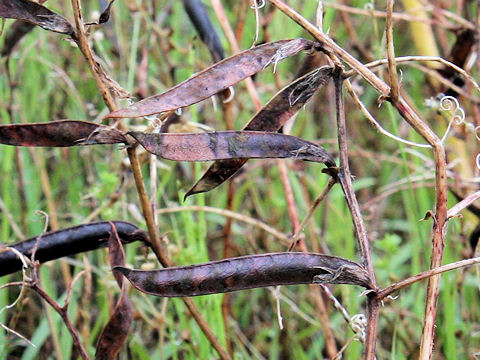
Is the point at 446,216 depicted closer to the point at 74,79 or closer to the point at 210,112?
the point at 210,112

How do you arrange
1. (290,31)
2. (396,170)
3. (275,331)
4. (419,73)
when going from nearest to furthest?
(275,331) < (290,31) < (396,170) < (419,73)

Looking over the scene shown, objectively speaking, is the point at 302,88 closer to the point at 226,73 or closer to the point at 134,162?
the point at 226,73

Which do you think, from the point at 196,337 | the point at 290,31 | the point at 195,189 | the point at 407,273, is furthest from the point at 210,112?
the point at 195,189

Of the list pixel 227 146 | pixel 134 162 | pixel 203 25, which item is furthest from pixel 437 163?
pixel 203 25

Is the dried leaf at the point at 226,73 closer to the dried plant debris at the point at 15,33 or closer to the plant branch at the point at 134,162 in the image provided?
the plant branch at the point at 134,162

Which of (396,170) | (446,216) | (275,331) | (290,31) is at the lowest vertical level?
(446,216)

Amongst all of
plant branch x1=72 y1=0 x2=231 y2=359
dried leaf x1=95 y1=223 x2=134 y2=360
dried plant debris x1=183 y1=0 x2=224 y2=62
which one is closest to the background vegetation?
dried plant debris x1=183 y1=0 x2=224 y2=62

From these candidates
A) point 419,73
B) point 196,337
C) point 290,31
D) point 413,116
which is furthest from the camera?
point 419,73

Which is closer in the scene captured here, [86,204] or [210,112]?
[86,204]
